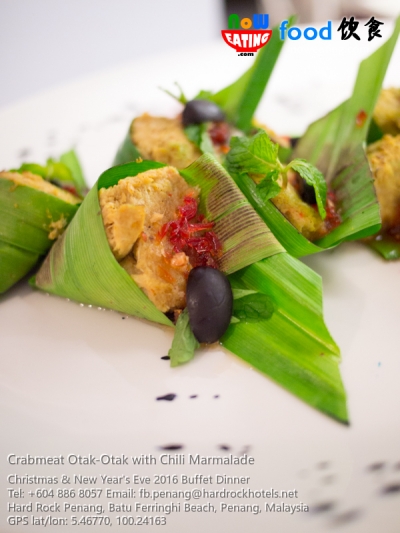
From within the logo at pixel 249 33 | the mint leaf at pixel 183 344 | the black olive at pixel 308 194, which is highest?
the logo at pixel 249 33

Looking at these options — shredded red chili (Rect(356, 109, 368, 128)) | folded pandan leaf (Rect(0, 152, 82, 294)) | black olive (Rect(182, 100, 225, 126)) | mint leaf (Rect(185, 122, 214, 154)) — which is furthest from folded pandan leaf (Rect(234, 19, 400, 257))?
folded pandan leaf (Rect(0, 152, 82, 294))

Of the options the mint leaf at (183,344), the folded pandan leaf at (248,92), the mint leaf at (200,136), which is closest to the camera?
the mint leaf at (183,344)

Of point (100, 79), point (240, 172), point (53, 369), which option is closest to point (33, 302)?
point (53, 369)

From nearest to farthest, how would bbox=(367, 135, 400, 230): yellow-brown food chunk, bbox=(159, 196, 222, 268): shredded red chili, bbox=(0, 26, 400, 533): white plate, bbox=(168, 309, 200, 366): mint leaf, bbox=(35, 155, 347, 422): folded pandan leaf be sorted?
bbox=(0, 26, 400, 533): white plate
bbox=(35, 155, 347, 422): folded pandan leaf
bbox=(168, 309, 200, 366): mint leaf
bbox=(159, 196, 222, 268): shredded red chili
bbox=(367, 135, 400, 230): yellow-brown food chunk

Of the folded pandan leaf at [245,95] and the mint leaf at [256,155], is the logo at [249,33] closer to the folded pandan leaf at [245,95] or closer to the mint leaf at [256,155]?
the folded pandan leaf at [245,95]

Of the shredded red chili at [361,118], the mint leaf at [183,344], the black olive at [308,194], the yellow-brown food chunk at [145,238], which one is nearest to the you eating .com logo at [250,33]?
the shredded red chili at [361,118]

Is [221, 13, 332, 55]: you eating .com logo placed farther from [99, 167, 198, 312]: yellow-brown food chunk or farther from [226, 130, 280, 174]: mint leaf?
[99, 167, 198, 312]: yellow-brown food chunk
